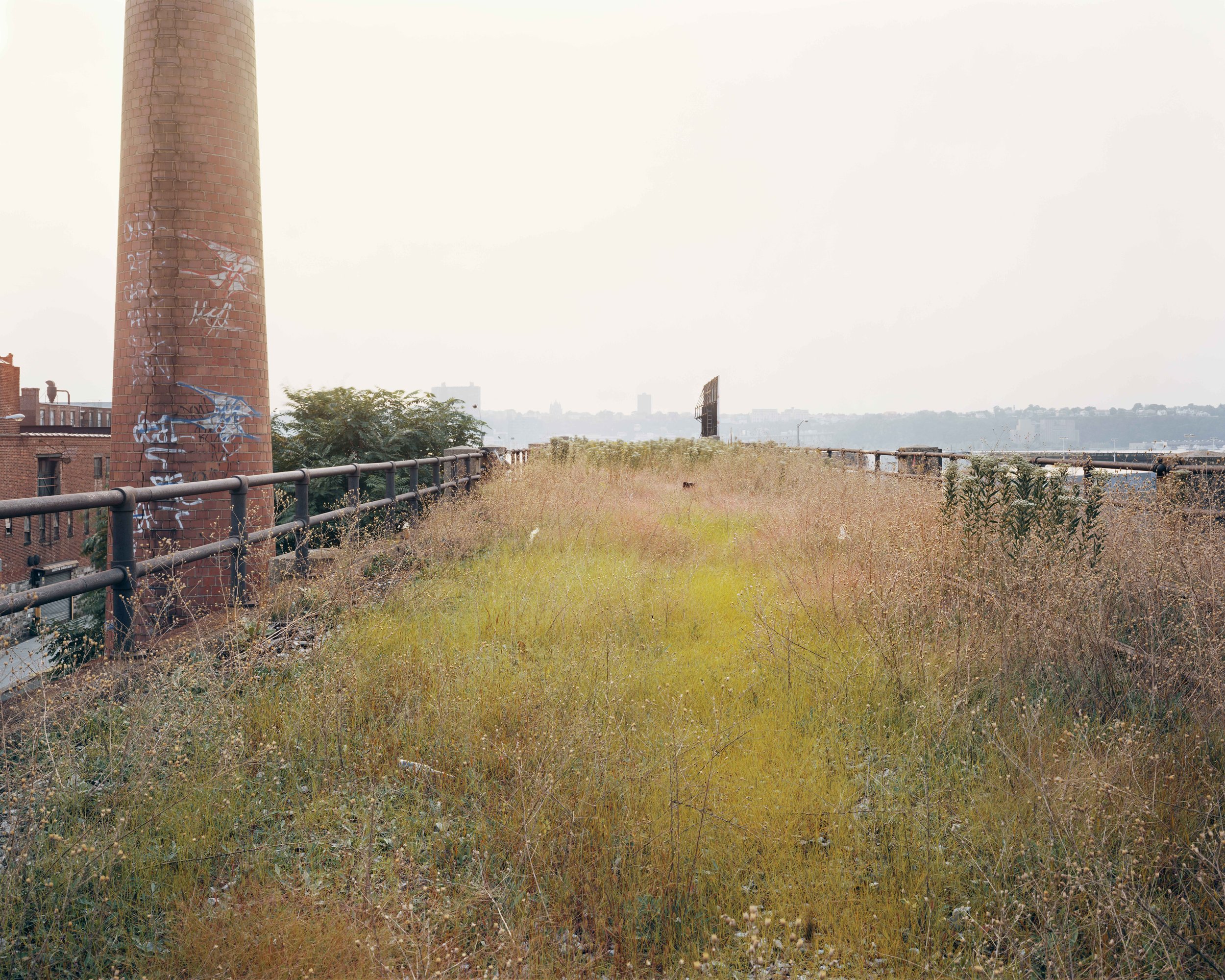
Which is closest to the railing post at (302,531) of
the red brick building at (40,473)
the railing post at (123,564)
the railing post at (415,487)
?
the railing post at (123,564)

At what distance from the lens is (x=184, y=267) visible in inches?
332

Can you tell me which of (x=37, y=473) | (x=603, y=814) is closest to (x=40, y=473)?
(x=37, y=473)

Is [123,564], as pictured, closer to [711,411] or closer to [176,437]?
[176,437]

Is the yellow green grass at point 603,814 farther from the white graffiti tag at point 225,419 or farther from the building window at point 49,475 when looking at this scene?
the building window at point 49,475

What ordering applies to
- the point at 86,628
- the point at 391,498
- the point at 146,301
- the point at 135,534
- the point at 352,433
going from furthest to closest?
the point at 352,433
the point at 391,498
the point at 146,301
the point at 86,628
the point at 135,534

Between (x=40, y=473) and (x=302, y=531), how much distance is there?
60040mm

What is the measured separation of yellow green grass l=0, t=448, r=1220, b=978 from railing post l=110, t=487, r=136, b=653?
1.19ft

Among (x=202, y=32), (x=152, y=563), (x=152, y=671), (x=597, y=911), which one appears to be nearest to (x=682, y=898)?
(x=597, y=911)

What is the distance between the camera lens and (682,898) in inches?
111

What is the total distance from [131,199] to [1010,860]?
1017cm

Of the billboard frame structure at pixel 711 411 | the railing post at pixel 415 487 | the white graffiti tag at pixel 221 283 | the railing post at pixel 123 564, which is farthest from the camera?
the billboard frame structure at pixel 711 411

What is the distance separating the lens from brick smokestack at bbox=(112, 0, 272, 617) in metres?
8.40

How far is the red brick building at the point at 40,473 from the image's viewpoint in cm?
4966

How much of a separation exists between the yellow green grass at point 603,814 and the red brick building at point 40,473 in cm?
5051
